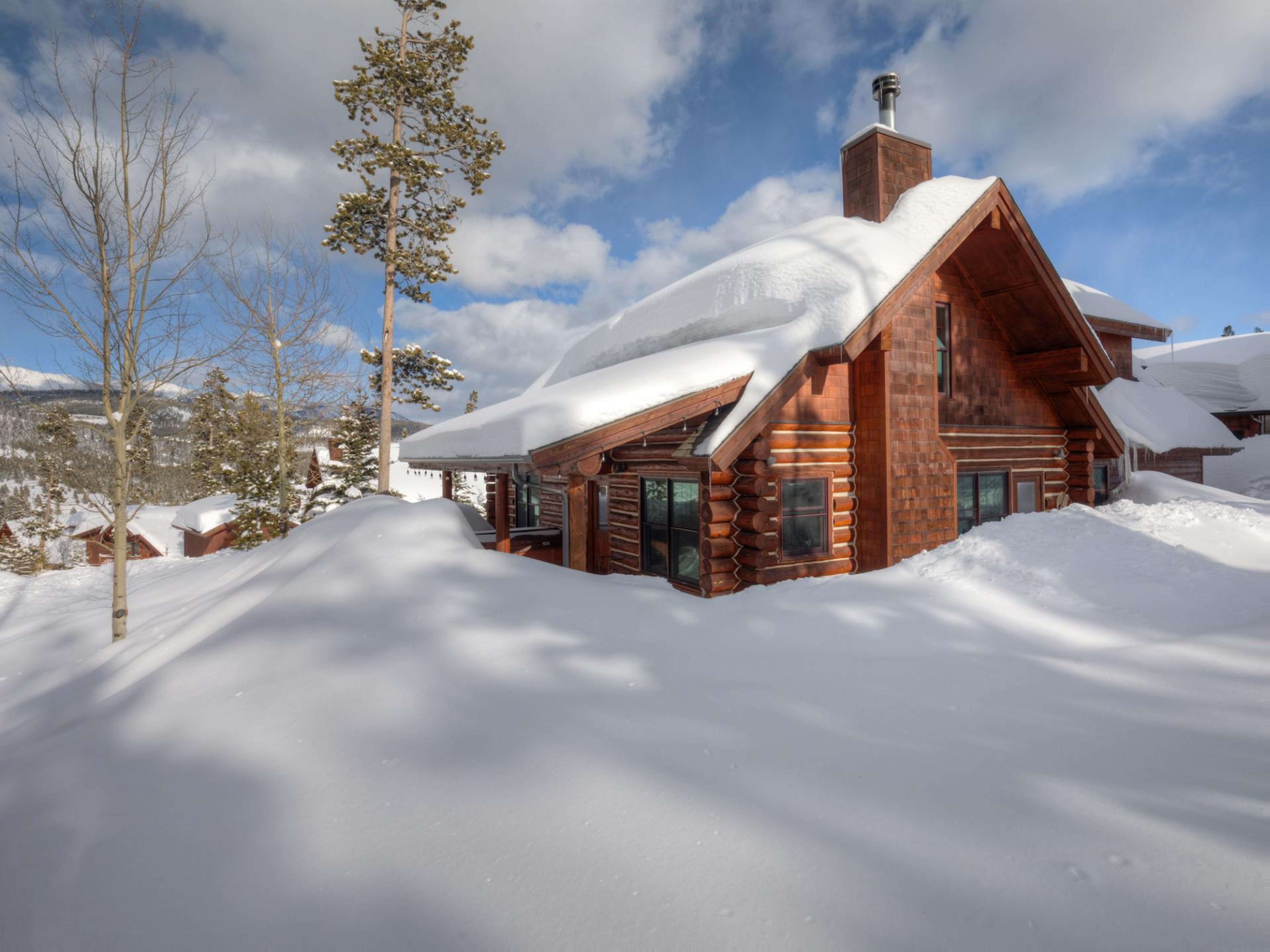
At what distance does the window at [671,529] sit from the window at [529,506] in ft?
19.3

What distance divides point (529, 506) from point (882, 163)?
1260 cm

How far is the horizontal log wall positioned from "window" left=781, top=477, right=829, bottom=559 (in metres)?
3.07

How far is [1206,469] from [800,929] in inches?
1254

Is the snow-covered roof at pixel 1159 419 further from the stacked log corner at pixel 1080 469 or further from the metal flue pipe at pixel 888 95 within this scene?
the metal flue pipe at pixel 888 95

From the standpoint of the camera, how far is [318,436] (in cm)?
1856

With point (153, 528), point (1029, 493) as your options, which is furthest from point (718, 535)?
point (153, 528)

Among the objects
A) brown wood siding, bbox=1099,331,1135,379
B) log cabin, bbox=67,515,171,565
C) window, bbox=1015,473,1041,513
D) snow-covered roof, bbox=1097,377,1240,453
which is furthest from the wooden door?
log cabin, bbox=67,515,171,565

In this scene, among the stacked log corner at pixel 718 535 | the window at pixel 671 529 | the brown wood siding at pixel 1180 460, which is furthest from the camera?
the brown wood siding at pixel 1180 460

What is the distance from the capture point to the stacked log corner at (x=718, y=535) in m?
8.70

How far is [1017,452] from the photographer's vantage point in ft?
39.5

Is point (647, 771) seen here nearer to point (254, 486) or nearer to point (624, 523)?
point (624, 523)

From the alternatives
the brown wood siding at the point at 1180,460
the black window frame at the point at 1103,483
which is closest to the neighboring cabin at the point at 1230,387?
the brown wood siding at the point at 1180,460

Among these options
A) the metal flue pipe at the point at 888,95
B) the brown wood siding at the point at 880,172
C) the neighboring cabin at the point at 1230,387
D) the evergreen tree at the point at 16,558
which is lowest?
the evergreen tree at the point at 16,558

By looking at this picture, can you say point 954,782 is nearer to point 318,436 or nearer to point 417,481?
point 318,436
